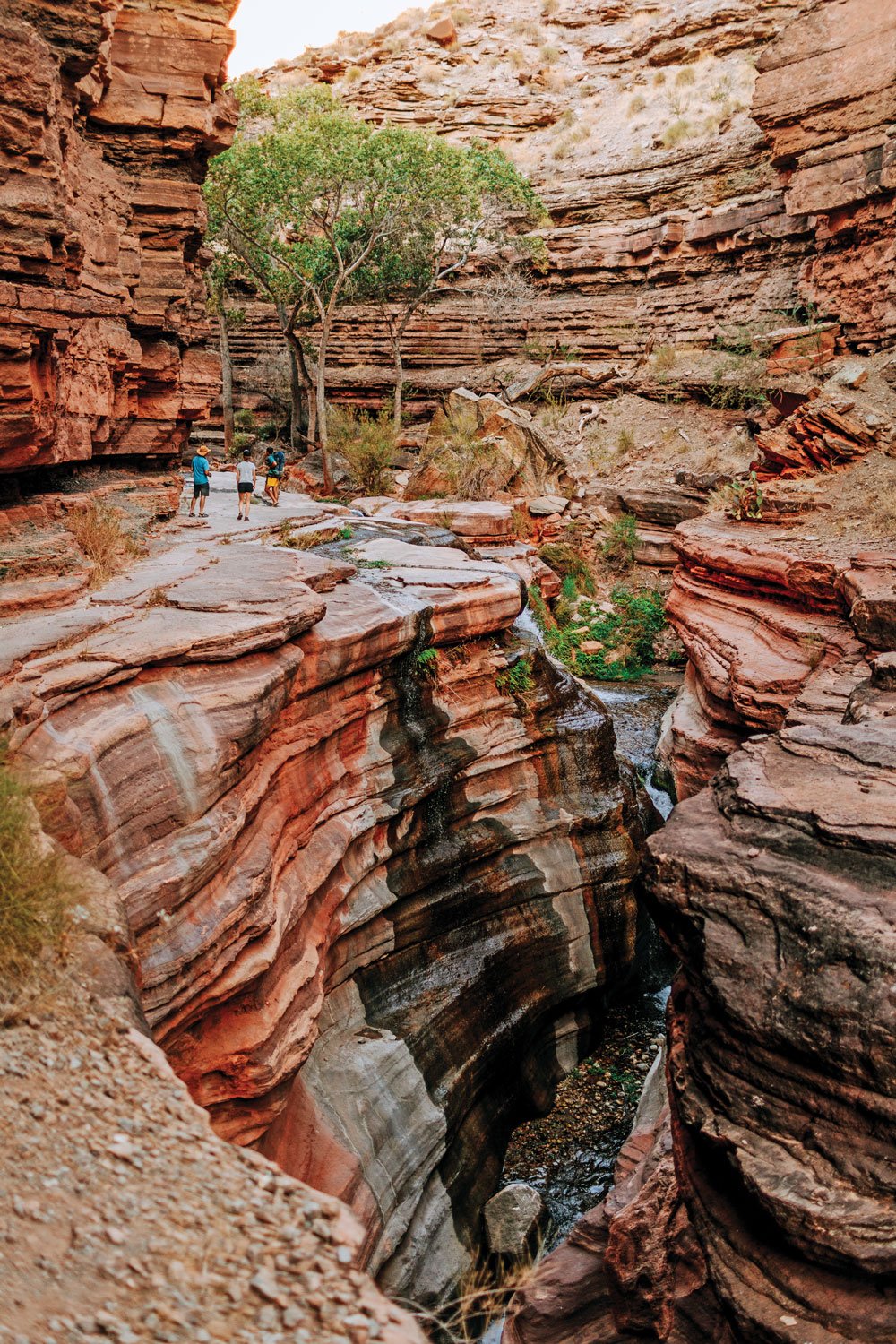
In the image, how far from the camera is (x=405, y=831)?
308 inches

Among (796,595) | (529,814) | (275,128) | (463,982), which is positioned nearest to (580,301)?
(275,128)

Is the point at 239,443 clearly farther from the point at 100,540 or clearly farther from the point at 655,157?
the point at 100,540

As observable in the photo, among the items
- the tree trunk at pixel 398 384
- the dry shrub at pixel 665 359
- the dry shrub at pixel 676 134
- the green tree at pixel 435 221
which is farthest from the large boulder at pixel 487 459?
the dry shrub at pixel 676 134

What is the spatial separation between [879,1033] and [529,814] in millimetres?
5253

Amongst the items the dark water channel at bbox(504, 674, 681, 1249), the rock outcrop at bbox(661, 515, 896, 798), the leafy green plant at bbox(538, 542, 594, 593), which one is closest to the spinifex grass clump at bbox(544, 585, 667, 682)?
the leafy green plant at bbox(538, 542, 594, 593)

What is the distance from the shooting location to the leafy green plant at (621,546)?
17938 millimetres

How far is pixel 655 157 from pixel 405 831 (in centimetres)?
2295

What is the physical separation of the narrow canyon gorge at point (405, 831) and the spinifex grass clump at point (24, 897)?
0.02 metres

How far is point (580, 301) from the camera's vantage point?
78.2 ft

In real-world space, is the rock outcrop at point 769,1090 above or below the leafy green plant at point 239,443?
below

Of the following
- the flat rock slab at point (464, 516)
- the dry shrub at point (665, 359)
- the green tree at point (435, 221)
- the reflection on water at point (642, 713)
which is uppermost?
the green tree at point (435, 221)

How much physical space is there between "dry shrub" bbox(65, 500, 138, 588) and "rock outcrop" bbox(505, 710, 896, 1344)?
17.5 ft

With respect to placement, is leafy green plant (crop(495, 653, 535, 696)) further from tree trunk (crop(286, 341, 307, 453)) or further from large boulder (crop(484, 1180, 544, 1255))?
A: tree trunk (crop(286, 341, 307, 453))

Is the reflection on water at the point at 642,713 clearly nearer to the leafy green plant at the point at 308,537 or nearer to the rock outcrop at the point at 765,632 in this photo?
the rock outcrop at the point at 765,632
